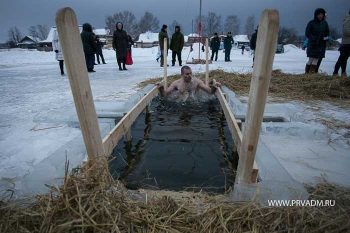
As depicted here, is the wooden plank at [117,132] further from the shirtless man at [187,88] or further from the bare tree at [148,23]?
the bare tree at [148,23]

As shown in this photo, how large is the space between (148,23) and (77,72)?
10542 cm

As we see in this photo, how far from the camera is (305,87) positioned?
7.48 m

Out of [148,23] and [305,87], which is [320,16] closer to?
[305,87]

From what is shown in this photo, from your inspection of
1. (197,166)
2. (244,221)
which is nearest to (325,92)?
(197,166)

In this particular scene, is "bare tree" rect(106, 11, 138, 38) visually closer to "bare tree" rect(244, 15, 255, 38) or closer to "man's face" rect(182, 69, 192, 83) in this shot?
"bare tree" rect(244, 15, 255, 38)

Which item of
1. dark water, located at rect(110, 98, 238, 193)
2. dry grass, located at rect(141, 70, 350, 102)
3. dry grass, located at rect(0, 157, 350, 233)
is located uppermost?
dry grass, located at rect(0, 157, 350, 233)

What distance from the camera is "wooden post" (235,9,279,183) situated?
190 cm

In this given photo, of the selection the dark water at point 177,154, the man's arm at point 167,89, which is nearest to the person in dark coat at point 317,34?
the man's arm at point 167,89

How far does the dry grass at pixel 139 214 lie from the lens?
1.87 m

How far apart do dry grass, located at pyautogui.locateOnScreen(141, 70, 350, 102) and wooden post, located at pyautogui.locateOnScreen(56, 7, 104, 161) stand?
5.49 meters

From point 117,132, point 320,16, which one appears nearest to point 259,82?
point 117,132

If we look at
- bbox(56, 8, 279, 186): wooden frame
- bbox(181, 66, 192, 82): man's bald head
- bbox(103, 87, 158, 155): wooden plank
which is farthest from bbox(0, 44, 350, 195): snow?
bbox(181, 66, 192, 82): man's bald head

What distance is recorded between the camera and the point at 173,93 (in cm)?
722

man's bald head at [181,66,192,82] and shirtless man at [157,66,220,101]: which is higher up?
man's bald head at [181,66,192,82]
